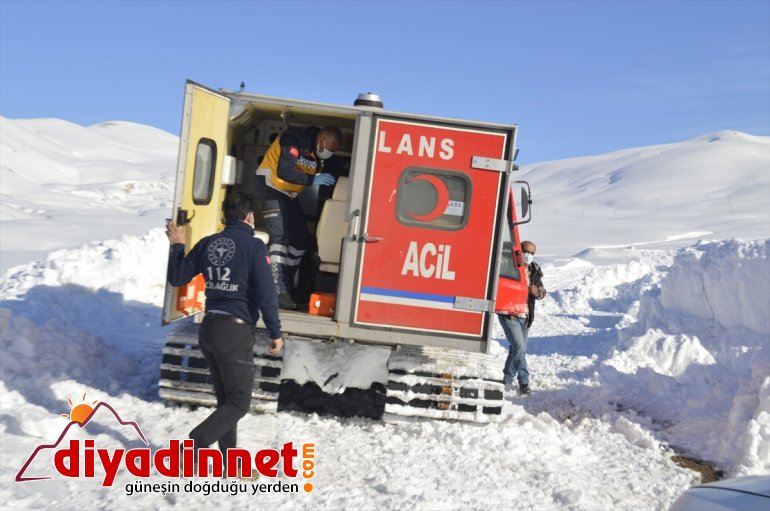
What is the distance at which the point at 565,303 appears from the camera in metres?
18.3

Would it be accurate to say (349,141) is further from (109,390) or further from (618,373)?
(618,373)

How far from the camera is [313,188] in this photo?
9344 mm

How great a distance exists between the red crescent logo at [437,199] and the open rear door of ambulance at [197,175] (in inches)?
75.9

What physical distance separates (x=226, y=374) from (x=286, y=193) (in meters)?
2.98

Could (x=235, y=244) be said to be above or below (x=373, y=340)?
above

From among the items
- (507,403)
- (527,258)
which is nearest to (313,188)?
(527,258)

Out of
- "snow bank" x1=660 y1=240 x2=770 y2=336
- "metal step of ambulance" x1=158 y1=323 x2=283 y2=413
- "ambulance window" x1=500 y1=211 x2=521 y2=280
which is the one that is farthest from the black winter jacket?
"snow bank" x1=660 y1=240 x2=770 y2=336

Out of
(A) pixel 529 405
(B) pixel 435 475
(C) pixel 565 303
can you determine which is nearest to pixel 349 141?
Answer: (A) pixel 529 405

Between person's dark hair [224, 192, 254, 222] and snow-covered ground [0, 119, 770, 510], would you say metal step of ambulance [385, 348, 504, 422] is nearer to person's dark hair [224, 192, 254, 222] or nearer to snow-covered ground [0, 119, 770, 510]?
snow-covered ground [0, 119, 770, 510]

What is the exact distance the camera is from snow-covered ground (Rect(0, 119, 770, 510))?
552 centimetres

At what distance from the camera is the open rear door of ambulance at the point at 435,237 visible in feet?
22.6

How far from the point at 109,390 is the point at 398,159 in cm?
350

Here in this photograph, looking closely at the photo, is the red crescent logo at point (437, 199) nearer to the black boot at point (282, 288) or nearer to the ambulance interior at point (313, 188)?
the ambulance interior at point (313, 188)

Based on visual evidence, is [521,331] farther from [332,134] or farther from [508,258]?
[332,134]
